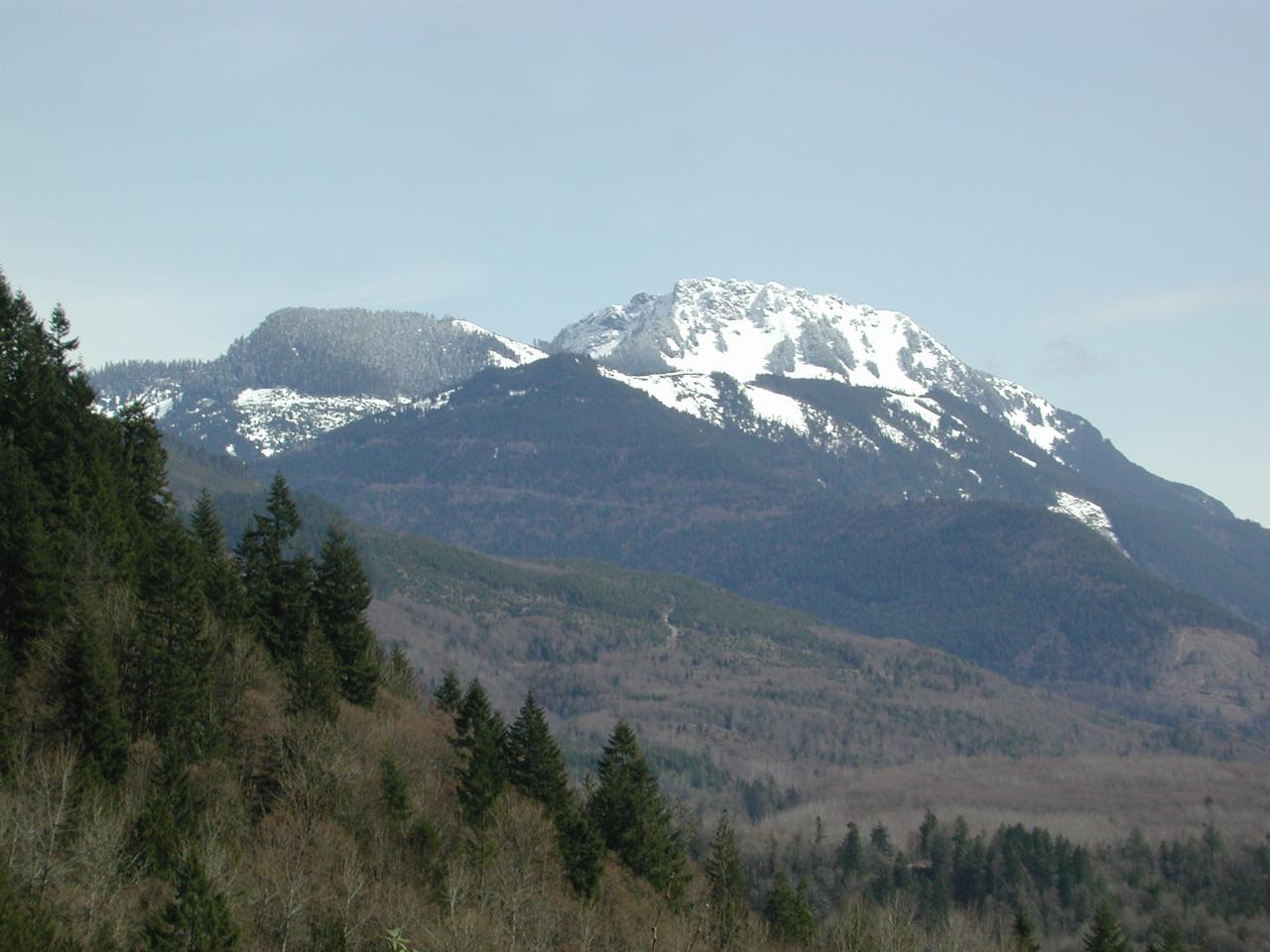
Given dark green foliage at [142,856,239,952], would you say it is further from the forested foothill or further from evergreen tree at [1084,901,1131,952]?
evergreen tree at [1084,901,1131,952]

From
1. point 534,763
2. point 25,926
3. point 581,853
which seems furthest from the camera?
point 534,763

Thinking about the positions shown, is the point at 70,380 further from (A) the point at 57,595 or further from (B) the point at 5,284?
(A) the point at 57,595

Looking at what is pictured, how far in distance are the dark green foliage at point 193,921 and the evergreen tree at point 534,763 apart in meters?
39.1

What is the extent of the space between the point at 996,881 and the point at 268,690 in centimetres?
11567

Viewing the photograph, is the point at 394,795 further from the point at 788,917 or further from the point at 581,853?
the point at 788,917

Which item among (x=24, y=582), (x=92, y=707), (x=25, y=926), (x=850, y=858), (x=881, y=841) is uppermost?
(x=24, y=582)

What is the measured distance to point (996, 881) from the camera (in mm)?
167375

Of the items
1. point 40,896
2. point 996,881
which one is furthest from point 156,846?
point 996,881

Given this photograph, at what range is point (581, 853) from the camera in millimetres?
75938

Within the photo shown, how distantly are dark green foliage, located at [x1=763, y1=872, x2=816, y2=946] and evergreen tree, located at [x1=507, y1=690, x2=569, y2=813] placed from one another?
1684cm

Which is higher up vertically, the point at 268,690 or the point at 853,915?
the point at 268,690

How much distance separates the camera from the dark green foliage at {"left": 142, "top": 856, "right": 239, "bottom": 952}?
141ft

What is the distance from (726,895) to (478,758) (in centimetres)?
1640

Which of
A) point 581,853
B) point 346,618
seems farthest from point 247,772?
point 346,618
